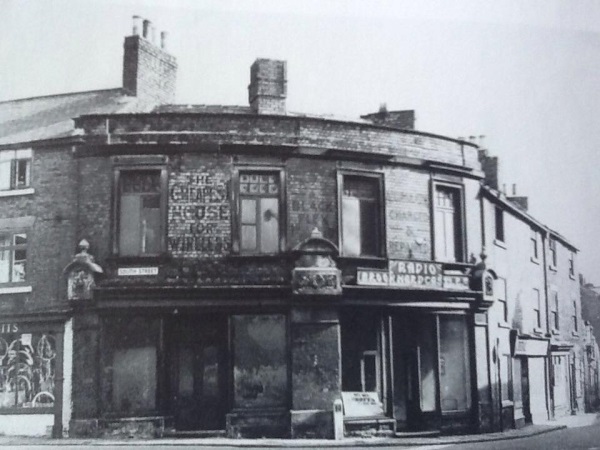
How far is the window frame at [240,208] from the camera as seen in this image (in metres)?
15.7

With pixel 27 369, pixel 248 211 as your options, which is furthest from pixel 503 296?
pixel 27 369

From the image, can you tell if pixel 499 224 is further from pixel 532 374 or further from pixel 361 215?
pixel 361 215

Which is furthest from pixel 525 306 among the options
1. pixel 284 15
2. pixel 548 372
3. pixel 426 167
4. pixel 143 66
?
pixel 284 15

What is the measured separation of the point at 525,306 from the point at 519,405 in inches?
102

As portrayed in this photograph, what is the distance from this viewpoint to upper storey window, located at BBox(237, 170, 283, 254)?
15.9m

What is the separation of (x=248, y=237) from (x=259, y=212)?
53cm

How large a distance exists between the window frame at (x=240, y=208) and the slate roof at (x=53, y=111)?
2834 mm

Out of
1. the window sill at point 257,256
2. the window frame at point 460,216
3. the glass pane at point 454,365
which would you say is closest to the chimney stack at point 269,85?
the window sill at point 257,256

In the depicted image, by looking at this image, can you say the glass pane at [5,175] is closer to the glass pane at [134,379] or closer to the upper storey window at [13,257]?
the upper storey window at [13,257]

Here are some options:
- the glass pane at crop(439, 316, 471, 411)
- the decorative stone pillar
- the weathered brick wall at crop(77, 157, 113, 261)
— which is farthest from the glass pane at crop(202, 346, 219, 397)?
the glass pane at crop(439, 316, 471, 411)

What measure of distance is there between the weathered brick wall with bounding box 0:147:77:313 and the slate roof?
1.65 feet

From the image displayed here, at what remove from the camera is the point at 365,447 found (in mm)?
14539

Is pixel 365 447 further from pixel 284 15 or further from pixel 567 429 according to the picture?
pixel 284 15

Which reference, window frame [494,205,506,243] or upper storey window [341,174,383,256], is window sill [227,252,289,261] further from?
window frame [494,205,506,243]
